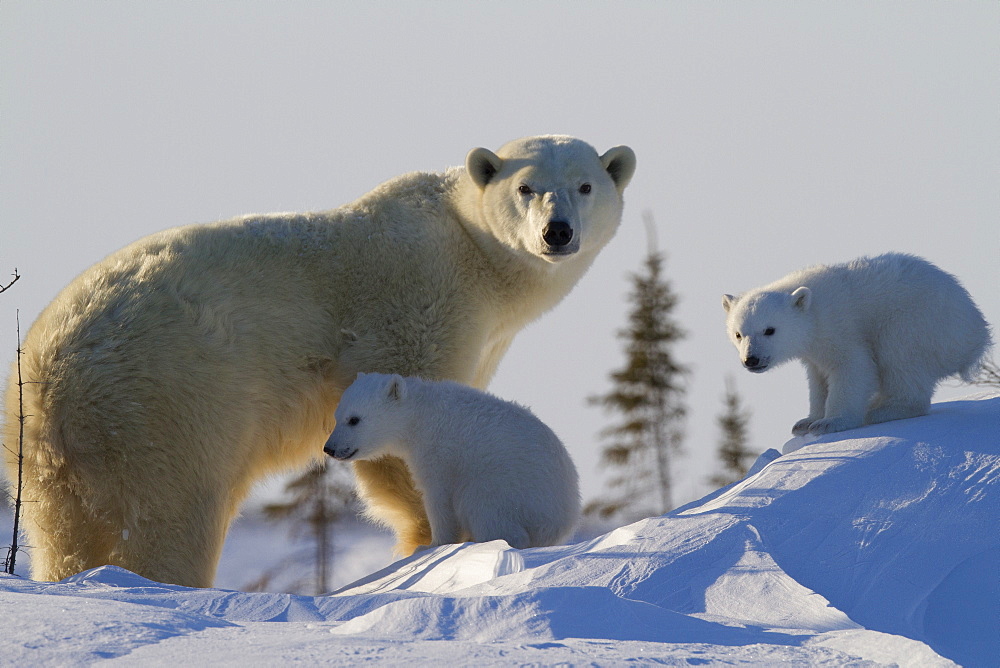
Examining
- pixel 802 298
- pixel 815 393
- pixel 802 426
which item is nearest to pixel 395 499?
pixel 802 426

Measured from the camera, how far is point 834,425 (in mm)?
5926

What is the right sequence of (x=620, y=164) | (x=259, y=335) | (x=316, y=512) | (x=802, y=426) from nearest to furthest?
(x=802, y=426) < (x=259, y=335) < (x=620, y=164) < (x=316, y=512)

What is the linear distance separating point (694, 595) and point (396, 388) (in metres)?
2.42

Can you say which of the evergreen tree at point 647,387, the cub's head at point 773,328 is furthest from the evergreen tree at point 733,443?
the cub's head at point 773,328

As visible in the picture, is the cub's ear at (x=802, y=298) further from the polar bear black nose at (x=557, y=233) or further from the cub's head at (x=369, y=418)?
the cub's head at (x=369, y=418)

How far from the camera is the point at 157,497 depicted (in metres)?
6.03

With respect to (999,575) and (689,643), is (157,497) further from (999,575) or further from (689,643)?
(999,575)

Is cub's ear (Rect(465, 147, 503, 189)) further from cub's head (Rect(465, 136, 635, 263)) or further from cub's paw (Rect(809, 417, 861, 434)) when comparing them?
cub's paw (Rect(809, 417, 861, 434))

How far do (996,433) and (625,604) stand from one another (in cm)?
269

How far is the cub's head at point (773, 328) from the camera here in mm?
5926

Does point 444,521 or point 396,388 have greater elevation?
point 396,388

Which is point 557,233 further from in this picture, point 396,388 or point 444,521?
point 444,521

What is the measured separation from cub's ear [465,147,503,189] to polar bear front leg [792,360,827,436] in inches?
91.0

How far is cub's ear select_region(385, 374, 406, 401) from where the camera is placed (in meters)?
6.12
